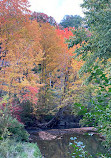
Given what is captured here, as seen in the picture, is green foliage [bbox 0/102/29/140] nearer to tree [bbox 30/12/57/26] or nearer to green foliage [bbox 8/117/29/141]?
green foliage [bbox 8/117/29/141]

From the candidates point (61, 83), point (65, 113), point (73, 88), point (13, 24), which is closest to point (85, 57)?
point (13, 24)

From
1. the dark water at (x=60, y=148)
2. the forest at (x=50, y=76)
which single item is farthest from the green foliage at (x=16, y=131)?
the dark water at (x=60, y=148)

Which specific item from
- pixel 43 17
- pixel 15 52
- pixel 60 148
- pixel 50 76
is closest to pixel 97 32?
pixel 15 52

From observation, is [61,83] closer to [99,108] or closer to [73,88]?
[73,88]

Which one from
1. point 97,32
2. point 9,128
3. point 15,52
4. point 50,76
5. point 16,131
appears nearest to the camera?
point 97,32

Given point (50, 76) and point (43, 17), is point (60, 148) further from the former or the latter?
point (43, 17)

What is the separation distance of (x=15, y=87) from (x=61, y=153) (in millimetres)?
4810

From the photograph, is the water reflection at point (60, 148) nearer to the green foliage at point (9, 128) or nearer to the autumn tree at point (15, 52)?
the green foliage at point (9, 128)

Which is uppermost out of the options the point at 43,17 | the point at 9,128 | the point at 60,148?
the point at 43,17

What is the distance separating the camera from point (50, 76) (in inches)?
649

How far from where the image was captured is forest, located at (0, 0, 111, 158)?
235cm

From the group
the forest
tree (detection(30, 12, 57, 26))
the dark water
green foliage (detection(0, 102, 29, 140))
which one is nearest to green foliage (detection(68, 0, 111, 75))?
the forest

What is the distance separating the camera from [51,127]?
15461 mm

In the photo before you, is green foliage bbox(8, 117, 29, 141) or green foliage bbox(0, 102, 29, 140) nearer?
green foliage bbox(0, 102, 29, 140)
